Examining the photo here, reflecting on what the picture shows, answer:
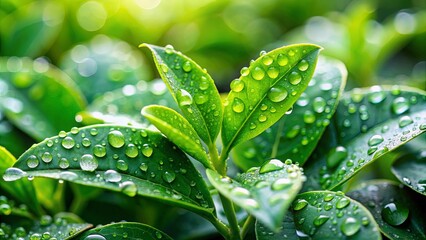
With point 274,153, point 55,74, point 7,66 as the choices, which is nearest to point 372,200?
point 274,153

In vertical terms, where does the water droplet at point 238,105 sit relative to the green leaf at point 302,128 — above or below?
above

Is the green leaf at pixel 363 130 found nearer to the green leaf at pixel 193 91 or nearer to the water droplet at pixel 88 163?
the green leaf at pixel 193 91

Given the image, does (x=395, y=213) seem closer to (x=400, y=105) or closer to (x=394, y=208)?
(x=394, y=208)

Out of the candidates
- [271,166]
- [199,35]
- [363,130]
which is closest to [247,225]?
[271,166]

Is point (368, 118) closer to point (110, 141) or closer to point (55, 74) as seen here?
point (110, 141)

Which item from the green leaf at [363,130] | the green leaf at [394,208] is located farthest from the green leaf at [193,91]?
the green leaf at [394,208]
